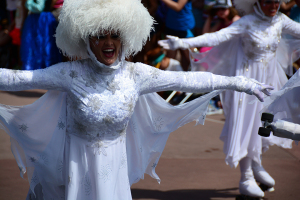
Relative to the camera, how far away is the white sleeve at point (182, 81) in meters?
2.74

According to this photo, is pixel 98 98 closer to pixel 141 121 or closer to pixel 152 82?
pixel 152 82

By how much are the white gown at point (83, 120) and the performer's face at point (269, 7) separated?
1.48 m

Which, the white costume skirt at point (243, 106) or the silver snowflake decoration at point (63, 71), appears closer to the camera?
the silver snowflake decoration at point (63, 71)

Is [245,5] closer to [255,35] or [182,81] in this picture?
[255,35]

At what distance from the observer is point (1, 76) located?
7.99 feet

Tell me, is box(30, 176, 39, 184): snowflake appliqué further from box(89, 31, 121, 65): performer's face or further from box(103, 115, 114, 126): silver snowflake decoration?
box(89, 31, 121, 65): performer's face

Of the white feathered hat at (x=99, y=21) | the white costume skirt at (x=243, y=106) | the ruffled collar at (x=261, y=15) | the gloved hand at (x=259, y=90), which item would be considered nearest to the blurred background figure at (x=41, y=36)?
the white costume skirt at (x=243, y=106)

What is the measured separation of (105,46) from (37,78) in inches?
17.9

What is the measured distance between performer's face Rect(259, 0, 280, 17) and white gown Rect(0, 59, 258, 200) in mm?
1480

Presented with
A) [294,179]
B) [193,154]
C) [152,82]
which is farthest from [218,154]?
[152,82]

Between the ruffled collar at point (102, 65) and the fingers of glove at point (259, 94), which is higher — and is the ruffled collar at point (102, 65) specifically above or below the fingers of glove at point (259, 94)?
above

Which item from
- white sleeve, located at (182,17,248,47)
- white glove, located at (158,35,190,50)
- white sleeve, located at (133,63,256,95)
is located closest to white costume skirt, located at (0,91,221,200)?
white sleeve, located at (133,63,256,95)

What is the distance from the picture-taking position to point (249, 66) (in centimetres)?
407

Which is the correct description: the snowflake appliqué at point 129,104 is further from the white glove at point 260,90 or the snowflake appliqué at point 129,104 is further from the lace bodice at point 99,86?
the white glove at point 260,90
